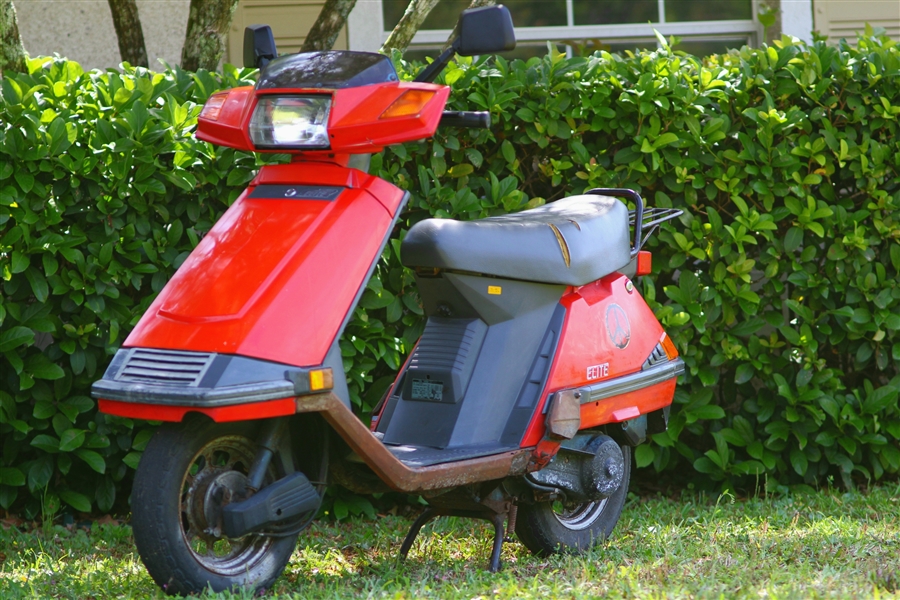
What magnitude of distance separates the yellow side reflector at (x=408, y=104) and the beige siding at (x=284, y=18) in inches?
143

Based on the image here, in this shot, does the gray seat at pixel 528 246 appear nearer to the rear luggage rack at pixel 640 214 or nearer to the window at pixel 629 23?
the rear luggage rack at pixel 640 214

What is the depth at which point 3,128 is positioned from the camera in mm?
3623

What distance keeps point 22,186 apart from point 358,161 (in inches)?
56.5

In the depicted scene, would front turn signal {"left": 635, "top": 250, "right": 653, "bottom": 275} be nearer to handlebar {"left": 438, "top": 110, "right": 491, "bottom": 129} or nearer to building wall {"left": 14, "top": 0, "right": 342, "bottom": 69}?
handlebar {"left": 438, "top": 110, "right": 491, "bottom": 129}

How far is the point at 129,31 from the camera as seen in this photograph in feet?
15.8

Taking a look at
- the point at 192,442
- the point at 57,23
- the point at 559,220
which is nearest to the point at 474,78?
the point at 559,220

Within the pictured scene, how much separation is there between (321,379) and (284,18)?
4.28 metres

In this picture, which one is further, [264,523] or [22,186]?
[22,186]

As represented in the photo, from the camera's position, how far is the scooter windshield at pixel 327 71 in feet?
9.14

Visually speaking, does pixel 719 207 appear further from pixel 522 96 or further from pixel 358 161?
pixel 358 161

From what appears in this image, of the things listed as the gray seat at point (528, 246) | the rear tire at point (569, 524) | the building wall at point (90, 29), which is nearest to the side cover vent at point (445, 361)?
the gray seat at point (528, 246)

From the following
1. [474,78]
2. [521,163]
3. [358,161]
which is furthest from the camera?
[521,163]

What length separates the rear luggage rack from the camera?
3.52 m

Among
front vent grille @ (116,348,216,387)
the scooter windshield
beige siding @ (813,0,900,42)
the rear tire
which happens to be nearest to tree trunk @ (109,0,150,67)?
the scooter windshield
